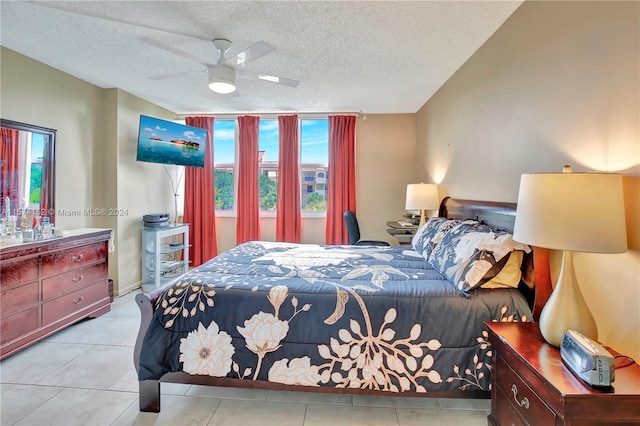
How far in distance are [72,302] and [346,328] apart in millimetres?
2791

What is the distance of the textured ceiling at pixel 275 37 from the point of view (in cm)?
209

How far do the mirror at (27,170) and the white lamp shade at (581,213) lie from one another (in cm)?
389

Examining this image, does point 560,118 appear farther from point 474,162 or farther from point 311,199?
point 311,199

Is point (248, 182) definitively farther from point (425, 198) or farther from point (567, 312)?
point (567, 312)

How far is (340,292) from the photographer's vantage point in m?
1.76

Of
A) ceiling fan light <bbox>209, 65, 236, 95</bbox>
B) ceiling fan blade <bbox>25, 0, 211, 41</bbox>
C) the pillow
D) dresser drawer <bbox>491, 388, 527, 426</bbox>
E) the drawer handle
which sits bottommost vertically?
dresser drawer <bbox>491, 388, 527, 426</bbox>


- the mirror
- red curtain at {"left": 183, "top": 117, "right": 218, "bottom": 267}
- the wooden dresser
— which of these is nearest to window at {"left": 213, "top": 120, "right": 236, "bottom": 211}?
red curtain at {"left": 183, "top": 117, "right": 218, "bottom": 267}

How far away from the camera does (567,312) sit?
1285 mm

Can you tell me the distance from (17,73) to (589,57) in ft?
14.3

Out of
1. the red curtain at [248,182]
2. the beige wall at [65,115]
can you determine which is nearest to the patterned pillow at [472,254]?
the red curtain at [248,182]

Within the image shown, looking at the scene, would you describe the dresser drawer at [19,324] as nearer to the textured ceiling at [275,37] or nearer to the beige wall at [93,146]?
the beige wall at [93,146]

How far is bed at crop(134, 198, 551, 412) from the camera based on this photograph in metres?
1.65

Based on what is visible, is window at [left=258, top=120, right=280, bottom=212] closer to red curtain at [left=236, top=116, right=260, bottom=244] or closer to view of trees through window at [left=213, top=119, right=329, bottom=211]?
view of trees through window at [left=213, top=119, right=329, bottom=211]

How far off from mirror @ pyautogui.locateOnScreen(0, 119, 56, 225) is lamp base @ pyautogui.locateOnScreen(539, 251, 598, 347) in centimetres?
397
